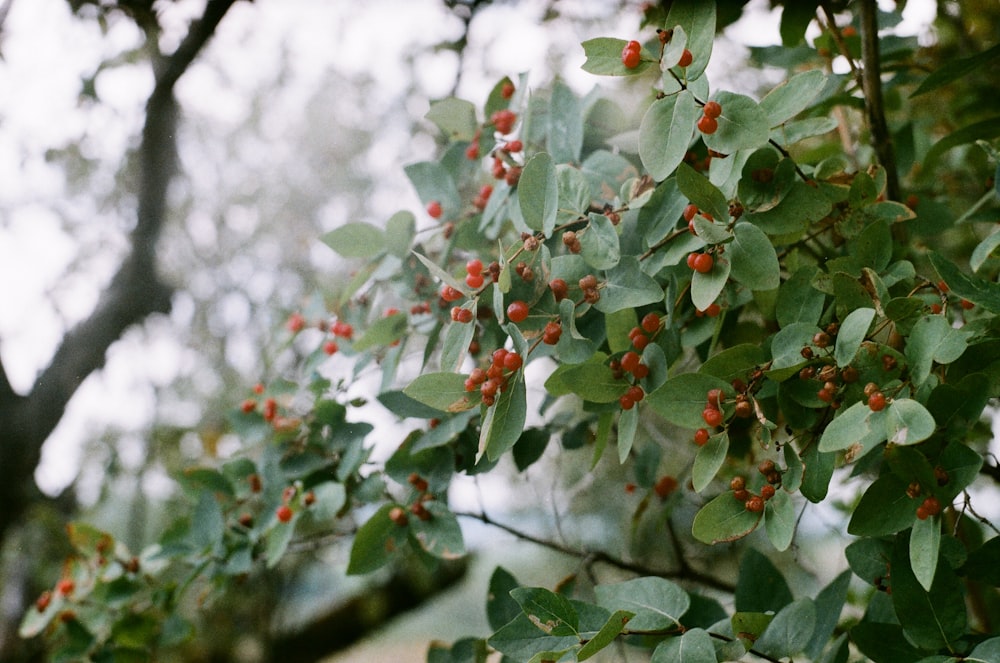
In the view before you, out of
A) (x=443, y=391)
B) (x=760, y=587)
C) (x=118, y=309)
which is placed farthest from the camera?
(x=118, y=309)

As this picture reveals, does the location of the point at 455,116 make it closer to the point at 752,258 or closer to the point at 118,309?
the point at 752,258

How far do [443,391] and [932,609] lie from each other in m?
0.36

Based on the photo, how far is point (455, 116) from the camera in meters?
0.72

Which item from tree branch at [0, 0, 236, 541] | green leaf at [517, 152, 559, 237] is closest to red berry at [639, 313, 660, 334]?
green leaf at [517, 152, 559, 237]

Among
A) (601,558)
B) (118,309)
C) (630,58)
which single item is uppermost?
(630,58)

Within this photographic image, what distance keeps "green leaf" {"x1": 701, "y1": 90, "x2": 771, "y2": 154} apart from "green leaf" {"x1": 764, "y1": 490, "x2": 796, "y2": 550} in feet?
0.75

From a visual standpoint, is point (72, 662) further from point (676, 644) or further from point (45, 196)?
point (45, 196)

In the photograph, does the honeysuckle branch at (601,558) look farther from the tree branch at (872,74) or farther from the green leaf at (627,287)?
the tree branch at (872,74)

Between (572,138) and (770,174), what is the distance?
0.58 feet

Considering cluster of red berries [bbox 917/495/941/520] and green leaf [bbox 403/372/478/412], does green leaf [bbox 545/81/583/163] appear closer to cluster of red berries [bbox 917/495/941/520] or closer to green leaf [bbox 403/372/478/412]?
green leaf [bbox 403/372/478/412]

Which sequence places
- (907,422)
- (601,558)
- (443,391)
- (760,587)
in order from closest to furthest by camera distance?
1. (907,422)
2. (443,391)
3. (760,587)
4. (601,558)

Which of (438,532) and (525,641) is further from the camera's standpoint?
(438,532)

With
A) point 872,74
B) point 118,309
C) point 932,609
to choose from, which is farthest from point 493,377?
point 118,309

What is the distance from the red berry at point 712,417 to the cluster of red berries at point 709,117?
18cm
